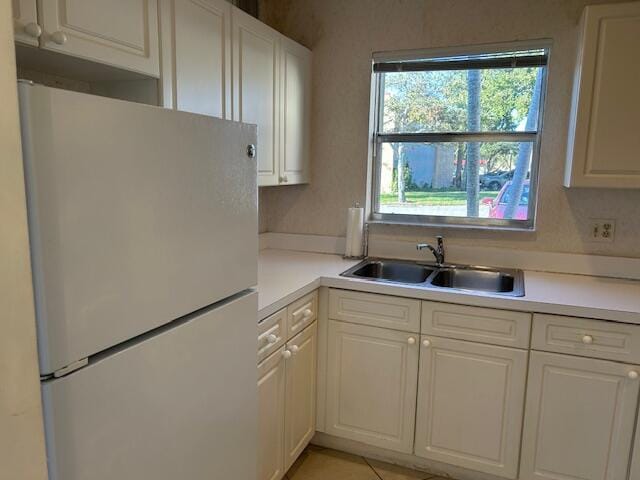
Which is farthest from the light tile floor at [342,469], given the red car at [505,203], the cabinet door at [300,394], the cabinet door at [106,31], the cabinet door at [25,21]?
the cabinet door at [25,21]

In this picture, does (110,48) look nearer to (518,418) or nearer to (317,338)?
(317,338)

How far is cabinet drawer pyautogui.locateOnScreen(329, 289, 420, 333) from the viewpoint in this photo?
2027 millimetres

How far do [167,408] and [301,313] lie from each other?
Answer: 1.03 meters

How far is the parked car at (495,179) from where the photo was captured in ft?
8.11

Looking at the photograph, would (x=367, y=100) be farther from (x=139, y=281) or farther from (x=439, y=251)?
(x=139, y=281)

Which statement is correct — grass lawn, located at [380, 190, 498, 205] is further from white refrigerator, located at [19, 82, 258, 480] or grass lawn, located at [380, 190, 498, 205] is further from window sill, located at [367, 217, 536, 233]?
white refrigerator, located at [19, 82, 258, 480]

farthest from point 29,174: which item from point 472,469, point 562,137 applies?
point 562,137

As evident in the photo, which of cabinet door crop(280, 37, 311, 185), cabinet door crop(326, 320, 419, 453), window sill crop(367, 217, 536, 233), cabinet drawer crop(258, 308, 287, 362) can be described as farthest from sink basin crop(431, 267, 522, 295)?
cabinet door crop(280, 37, 311, 185)

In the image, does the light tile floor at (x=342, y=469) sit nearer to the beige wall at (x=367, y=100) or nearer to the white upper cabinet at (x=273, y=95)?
the beige wall at (x=367, y=100)

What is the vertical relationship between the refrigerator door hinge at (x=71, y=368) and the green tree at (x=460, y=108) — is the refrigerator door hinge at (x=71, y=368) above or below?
below

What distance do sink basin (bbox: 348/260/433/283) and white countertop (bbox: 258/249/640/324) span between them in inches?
6.5

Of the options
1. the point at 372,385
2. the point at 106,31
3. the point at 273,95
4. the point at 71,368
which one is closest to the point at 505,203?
the point at 372,385

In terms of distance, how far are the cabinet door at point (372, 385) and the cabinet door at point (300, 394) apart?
0.09 meters

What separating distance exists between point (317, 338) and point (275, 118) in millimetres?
1096
